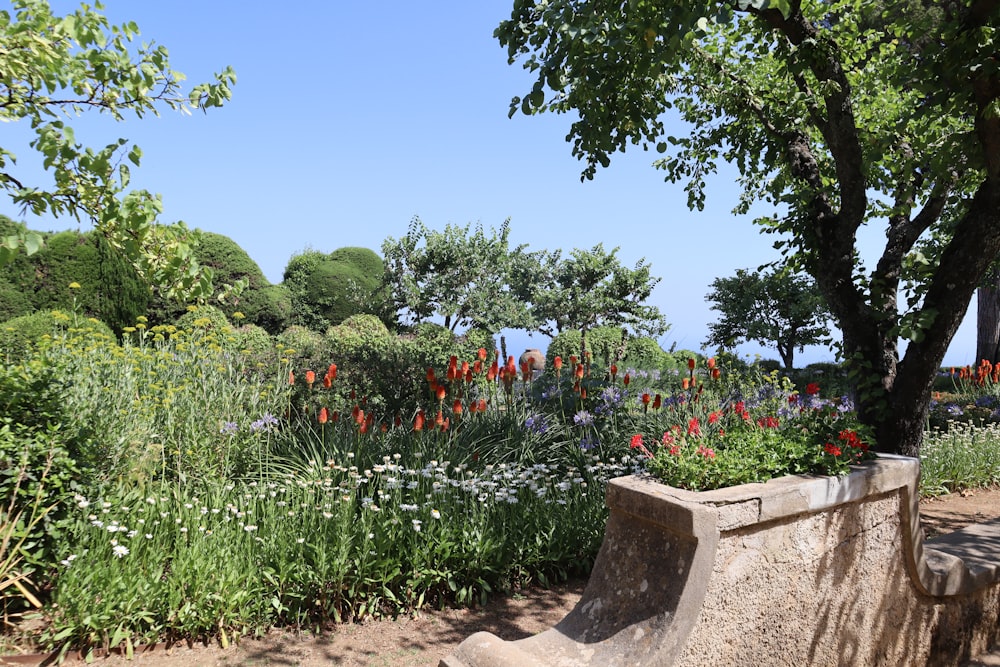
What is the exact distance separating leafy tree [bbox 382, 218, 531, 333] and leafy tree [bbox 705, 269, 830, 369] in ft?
17.3

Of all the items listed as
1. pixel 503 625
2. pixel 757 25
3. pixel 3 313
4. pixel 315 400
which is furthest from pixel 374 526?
pixel 3 313

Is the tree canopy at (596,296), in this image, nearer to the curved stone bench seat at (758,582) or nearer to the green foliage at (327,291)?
the green foliage at (327,291)

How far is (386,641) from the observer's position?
12.5 feet

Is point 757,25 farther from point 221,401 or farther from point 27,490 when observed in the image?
point 27,490

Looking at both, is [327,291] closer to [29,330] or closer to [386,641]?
[29,330]

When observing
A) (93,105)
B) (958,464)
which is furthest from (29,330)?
(958,464)

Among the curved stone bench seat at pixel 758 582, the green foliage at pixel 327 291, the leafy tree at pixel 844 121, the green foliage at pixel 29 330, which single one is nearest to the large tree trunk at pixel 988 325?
the leafy tree at pixel 844 121

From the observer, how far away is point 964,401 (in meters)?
10.4

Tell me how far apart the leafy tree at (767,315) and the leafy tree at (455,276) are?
5.28 meters

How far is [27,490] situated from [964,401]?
1187 centimetres

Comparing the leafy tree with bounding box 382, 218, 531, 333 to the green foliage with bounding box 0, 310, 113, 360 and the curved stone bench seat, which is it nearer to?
the green foliage with bounding box 0, 310, 113, 360

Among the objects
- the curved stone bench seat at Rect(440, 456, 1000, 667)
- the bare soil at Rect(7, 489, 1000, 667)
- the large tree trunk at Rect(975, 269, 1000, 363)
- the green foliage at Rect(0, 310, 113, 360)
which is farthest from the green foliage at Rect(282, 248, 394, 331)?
the curved stone bench seat at Rect(440, 456, 1000, 667)

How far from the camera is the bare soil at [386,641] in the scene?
357 cm

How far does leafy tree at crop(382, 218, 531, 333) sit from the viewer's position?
17797 millimetres
